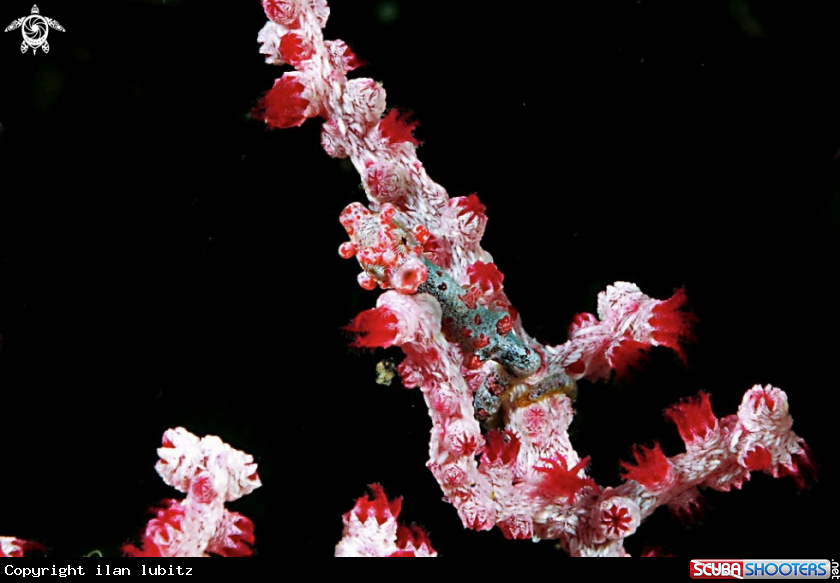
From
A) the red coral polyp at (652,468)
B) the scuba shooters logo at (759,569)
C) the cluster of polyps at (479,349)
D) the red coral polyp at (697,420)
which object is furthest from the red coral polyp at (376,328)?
the scuba shooters logo at (759,569)

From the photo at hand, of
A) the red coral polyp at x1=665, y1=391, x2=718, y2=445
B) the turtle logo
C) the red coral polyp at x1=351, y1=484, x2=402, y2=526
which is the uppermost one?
the turtle logo

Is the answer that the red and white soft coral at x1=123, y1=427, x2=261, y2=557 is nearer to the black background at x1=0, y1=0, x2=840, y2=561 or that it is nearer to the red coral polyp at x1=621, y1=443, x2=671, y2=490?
the black background at x1=0, y1=0, x2=840, y2=561

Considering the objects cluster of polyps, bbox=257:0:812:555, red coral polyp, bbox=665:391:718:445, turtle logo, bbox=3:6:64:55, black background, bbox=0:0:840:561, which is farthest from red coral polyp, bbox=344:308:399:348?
turtle logo, bbox=3:6:64:55

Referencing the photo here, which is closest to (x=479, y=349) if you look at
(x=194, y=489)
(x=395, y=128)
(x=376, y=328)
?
(x=376, y=328)

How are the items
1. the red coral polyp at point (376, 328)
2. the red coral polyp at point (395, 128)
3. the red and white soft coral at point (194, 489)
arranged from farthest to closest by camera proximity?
the red coral polyp at point (395, 128) < the red coral polyp at point (376, 328) < the red and white soft coral at point (194, 489)

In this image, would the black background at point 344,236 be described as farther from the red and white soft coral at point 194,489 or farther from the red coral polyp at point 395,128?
the red and white soft coral at point 194,489

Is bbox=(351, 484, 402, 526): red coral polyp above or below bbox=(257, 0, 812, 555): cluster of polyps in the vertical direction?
below

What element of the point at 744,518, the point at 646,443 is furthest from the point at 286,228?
the point at 744,518

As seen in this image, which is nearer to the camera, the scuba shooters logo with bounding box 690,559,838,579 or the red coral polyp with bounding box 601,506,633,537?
the scuba shooters logo with bounding box 690,559,838,579
